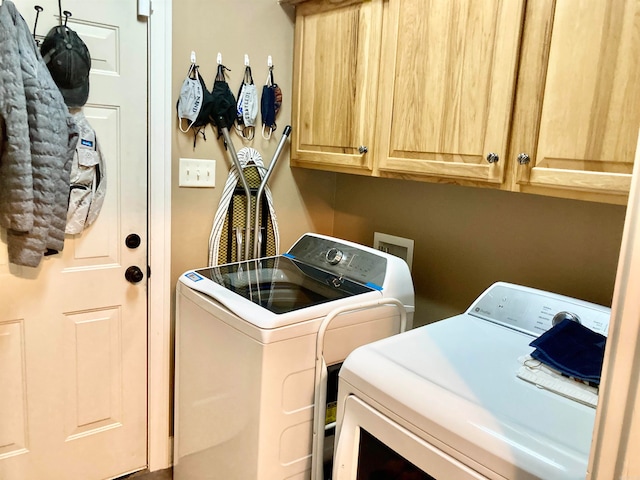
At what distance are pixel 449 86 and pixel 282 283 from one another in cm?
89

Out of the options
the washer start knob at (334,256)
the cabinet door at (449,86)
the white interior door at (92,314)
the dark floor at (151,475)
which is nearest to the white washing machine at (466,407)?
the cabinet door at (449,86)

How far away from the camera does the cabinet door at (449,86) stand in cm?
138

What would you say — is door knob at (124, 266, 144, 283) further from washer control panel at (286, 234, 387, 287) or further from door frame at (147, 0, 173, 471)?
washer control panel at (286, 234, 387, 287)

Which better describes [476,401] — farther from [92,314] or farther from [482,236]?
[92,314]

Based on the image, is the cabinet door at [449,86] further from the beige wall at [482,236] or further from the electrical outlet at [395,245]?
the electrical outlet at [395,245]

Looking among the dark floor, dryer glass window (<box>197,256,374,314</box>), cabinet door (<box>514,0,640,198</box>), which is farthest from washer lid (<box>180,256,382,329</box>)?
the dark floor

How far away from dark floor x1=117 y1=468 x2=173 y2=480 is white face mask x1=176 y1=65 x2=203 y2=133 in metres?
1.55

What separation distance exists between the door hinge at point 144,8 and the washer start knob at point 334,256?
3.75 ft

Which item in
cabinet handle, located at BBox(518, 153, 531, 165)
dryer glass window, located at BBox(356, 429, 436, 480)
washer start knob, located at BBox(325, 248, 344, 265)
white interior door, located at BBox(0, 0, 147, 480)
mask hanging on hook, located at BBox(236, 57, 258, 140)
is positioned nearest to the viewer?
dryer glass window, located at BBox(356, 429, 436, 480)

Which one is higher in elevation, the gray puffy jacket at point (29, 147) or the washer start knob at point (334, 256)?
the gray puffy jacket at point (29, 147)

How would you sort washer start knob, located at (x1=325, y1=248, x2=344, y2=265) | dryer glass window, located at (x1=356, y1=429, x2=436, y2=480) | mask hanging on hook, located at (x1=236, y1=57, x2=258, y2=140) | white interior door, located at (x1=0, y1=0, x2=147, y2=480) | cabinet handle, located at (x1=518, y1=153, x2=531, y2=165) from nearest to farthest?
1. dryer glass window, located at (x1=356, y1=429, x2=436, y2=480)
2. cabinet handle, located at (x1=518, y1=153, x2=531, y2=165)
3. white interior door, located at (x1=0, y1=0, x2=147, y2=480)
4. washer start knob, located at (x1=325, y1=248, x2=344, y2=265)
5. mask hanging on hook, located at (x1=236, y1=57, x2=258, y2=140)

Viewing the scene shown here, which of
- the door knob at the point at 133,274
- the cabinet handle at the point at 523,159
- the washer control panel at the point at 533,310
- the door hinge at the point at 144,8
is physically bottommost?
the door knob at the point at 133,274

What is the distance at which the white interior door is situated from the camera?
177 centimetres

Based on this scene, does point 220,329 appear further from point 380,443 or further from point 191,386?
point 380,443
